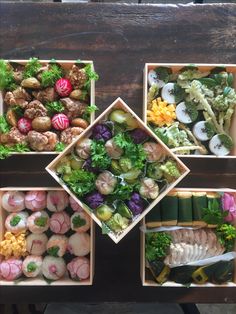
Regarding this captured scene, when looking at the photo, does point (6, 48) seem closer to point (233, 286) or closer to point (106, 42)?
point (106, 42)

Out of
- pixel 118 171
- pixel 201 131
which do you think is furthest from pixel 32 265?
pixel 201 131

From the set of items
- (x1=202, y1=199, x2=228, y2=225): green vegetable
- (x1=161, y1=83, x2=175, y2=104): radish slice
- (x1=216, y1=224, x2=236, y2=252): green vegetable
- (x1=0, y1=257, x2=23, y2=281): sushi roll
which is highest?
(x1=161, y1=83, x2=175, y2=104): radish slice

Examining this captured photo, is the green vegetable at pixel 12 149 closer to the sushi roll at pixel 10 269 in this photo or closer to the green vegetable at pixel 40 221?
the green vegetable at pixel 40 221

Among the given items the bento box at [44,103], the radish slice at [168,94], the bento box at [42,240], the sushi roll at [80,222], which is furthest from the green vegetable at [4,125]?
the radish slice at [168,94]

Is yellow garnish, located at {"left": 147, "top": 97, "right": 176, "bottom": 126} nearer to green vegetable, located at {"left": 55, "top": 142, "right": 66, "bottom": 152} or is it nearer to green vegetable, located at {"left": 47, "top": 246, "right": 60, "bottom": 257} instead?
green vegetable, located at {"left": 55, "top": 142, "right": 66, "bottom": 152}

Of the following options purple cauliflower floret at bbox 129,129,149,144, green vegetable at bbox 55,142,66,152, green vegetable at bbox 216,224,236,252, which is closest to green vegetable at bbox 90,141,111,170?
purple cauliflower floret at bbox 129,129,149,144
